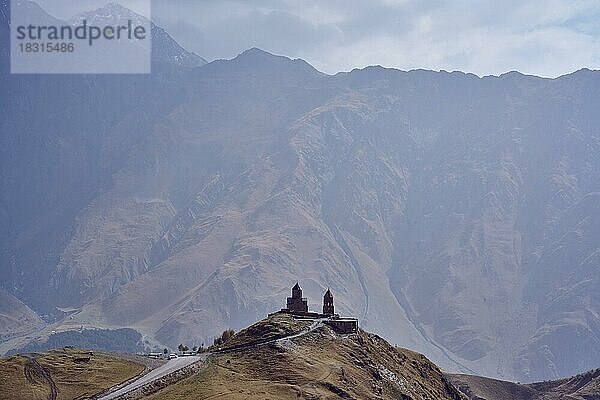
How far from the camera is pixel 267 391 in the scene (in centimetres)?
11425

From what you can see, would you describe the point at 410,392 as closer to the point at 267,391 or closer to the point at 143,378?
the point at 267,391

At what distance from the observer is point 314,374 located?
123438mm

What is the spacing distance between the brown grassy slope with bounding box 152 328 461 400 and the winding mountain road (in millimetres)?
2368

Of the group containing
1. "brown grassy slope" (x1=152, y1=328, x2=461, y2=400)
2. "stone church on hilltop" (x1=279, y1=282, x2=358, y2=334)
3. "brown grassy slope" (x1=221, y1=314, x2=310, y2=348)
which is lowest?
"brown grassy slope" (x1=152, y1=328, x2=461, y2=400)

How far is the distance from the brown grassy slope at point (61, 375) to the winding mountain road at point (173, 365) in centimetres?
523

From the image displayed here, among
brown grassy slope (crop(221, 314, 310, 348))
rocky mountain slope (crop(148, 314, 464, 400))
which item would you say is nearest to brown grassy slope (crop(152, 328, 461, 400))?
rocky mountain slope (crop(148, 314, 464, 400))

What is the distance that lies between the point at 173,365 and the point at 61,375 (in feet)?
67.0

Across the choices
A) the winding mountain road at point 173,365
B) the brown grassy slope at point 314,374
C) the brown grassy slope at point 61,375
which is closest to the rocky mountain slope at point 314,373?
the brown grassy slope at point 314,374

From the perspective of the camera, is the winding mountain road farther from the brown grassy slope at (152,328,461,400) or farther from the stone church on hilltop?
the stone church on hilltop

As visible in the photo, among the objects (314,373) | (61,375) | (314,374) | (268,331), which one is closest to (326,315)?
(268,331)

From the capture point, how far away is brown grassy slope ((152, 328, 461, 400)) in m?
115

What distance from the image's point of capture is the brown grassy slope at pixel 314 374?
114875 millimetres

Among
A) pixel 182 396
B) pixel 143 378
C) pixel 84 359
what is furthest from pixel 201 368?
pixel 84 359

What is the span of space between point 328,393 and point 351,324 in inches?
1570
